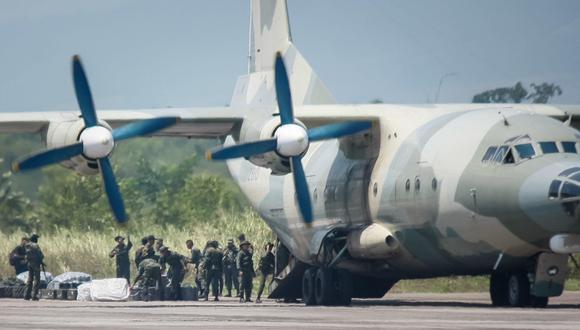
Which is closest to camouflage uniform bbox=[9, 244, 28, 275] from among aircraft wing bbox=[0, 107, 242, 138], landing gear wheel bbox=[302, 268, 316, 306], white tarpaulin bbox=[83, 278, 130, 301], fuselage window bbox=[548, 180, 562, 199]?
white tarpaulin bbox=[83, 278, 130, 301]

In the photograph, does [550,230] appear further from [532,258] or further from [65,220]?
[65,220]

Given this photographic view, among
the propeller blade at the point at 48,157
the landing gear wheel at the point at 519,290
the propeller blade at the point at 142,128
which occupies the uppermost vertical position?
the propeller blade at the point at 142,128

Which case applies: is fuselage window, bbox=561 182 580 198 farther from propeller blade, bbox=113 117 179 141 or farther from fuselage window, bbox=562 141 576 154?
propeller blade, bbox=113 117 179 141

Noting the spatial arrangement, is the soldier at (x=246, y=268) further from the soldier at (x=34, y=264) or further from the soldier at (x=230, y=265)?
the soldier at (x=34, y=264)

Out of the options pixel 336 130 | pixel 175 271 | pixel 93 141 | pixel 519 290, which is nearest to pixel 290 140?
pixel 336 130

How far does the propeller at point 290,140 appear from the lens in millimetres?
29500

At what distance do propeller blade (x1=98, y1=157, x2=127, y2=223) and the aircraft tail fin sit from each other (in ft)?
26.5

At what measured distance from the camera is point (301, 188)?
29922 millimetres

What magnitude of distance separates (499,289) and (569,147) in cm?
397

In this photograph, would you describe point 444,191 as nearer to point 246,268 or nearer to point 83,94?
point 83,94

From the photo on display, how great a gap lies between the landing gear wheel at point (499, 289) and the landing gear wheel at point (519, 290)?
40 centimetres

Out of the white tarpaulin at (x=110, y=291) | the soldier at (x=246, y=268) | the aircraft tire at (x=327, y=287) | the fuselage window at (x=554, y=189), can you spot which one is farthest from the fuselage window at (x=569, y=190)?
the white tarpaulin at (x=110, y=291)

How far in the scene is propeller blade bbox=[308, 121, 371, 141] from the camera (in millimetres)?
29781

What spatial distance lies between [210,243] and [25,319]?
1386 cm
